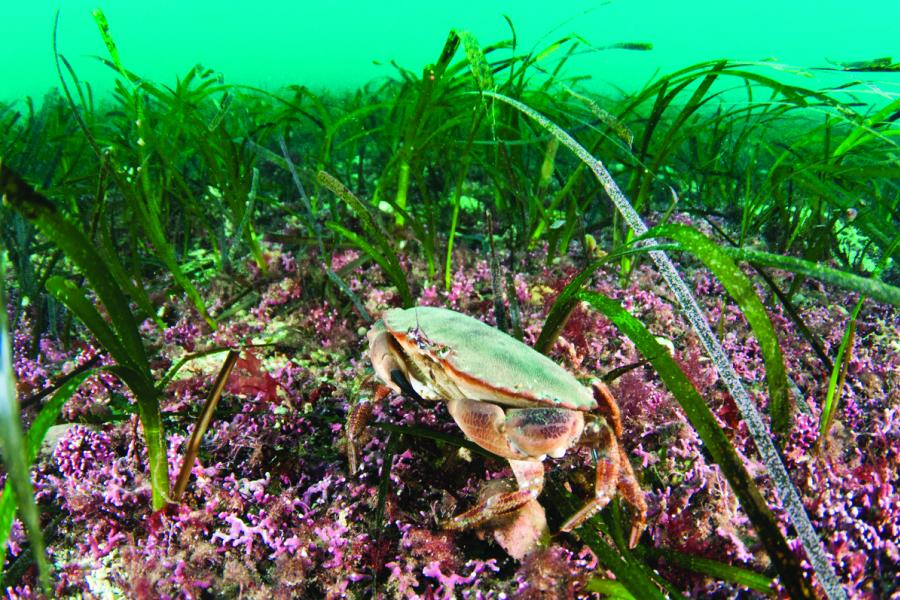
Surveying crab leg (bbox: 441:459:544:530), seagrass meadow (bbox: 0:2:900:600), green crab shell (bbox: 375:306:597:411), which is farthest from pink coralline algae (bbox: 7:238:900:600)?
green crab shell (bbox: 375:306:597:411)

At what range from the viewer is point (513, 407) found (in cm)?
188

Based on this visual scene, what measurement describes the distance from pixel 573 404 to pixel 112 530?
7.00 feet

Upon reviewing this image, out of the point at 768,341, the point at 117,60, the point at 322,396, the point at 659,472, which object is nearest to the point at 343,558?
the point at 322,396

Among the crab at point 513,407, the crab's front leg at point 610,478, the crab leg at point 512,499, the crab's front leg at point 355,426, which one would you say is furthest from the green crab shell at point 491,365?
the crab's front leg at point 355,426

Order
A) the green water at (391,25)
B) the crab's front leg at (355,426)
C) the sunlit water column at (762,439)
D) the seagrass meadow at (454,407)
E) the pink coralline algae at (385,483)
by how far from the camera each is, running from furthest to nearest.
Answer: the green water at (391,25), the crab's front leg at (355,426), the pink coralline algae at (385,483), the seagrass meadow at (454,407), the sunlit water column at (762,439)

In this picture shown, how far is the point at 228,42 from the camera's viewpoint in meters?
97.7

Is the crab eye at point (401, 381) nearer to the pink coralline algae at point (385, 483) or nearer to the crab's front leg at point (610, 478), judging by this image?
the pink coralline algae at point (385, 483)

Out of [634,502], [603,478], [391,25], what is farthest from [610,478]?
[391,25]

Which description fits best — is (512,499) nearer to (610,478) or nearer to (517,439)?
(517,439)

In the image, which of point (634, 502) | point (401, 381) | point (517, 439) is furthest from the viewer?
point (401, 381)

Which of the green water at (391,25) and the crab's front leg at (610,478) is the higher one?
the green water at (391,25)

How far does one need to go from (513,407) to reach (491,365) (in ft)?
0.71

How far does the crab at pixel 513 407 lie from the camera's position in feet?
5.51

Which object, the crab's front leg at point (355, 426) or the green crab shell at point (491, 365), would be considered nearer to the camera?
the green crab shell at point (491, 365)
